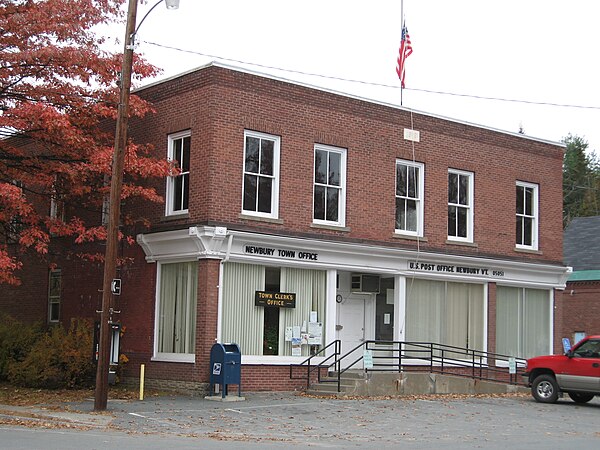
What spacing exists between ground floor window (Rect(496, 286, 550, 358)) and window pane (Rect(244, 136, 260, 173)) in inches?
405

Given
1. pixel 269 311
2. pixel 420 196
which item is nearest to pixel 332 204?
pixel 420 196

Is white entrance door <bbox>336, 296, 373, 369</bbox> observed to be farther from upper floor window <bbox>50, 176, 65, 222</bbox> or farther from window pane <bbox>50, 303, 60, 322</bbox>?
window pane <bbox>50, 303, 60, 322</bbox>

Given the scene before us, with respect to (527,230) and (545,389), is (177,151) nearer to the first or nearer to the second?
(545,389)

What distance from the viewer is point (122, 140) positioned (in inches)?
724

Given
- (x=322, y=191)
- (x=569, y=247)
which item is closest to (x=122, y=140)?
(x=322, y=191)

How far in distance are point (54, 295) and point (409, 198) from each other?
11.9 meters

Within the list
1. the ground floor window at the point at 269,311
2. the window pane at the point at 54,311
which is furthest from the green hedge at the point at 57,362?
the ground floor window at the point at 269,311

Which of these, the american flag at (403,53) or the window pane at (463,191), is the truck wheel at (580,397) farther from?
the american flag at (403,53)

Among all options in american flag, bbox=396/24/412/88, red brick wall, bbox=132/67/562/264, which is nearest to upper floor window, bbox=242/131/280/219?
red brick wall, bbox=132/67/562/264

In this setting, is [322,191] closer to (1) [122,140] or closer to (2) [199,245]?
(2) [199,245]

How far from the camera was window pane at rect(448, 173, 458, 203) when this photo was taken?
27938 mm

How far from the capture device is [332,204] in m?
24.9

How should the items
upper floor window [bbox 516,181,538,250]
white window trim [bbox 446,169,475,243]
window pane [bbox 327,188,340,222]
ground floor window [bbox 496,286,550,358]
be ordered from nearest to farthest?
window pane [bbox 327,188,340,222]
white window trim [bbox 446,169,475,243]
ground floor window [bbox 496,286,550,358]
upper floor window [bbox 516,181,538,250]

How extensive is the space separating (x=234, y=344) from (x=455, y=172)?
10.4 metres
